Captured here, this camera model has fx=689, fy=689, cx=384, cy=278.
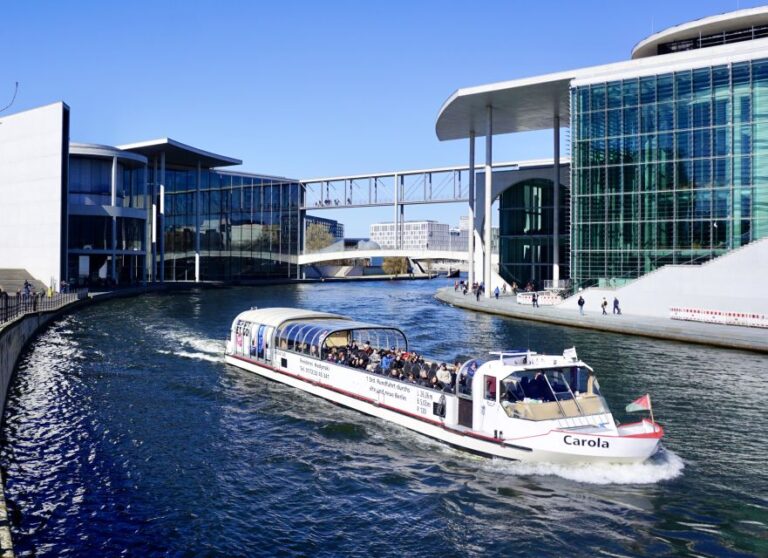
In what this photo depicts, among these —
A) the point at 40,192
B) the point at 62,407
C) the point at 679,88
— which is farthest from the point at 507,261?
the point at 62,407

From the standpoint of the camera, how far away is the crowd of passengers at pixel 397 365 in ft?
69.1

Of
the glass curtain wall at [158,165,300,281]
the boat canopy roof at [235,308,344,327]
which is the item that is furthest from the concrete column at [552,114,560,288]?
the glass curtain wall at [158,165,300,281]

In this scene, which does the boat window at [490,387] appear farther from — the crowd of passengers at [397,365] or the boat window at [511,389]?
the crowd of passengers at [397,365]

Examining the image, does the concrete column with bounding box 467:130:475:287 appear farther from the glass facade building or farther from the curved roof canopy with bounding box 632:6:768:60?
the glass facade building

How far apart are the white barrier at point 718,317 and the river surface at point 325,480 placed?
14.0 metres

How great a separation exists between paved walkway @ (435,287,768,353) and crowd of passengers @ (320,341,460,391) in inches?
807

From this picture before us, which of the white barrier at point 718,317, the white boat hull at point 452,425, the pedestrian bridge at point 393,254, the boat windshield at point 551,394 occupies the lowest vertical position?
the white boat hull at point 452,425

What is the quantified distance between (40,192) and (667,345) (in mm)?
56826

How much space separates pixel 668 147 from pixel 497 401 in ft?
125

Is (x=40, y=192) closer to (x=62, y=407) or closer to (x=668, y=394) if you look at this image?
(x=62, y=407)

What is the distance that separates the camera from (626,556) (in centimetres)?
1290

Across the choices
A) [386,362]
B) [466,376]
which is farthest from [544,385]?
[386,362]

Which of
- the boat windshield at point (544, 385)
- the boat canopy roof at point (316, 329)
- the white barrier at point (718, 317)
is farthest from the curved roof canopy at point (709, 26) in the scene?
the boat windshield at point (544, 385)

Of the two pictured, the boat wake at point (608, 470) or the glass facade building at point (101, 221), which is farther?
the glass facade building at point (101, 221)
